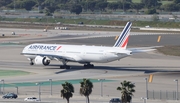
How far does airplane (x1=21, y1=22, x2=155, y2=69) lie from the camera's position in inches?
4035

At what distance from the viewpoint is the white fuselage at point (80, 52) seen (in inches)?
4026

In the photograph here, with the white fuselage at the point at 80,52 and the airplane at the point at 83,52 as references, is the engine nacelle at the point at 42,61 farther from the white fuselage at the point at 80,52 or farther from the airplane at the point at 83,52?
the white fuselage at the point at 80,52

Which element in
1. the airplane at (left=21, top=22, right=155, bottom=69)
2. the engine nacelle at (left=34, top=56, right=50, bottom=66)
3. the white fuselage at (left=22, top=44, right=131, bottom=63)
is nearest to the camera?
the white fuselage at (left=22, top=44, right=131, bottom=63)

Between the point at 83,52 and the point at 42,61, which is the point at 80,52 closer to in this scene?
the point at 83,52

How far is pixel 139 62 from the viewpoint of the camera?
119938 mm

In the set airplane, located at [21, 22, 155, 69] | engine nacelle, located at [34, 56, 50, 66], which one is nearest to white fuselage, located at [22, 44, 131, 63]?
airplane, located at [21, 22, 155, 69]

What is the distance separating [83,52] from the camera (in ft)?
351

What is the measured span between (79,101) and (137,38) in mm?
100744

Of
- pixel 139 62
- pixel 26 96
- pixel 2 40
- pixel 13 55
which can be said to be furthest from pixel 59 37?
pixel 26 96

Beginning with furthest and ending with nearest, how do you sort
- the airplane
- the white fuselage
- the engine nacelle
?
1. the engine nacelle
2. the airplane
3. the white fuselage

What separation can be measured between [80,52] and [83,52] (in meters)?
0.70

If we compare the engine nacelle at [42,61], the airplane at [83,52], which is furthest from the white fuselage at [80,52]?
the engine nacelle at [42,61]

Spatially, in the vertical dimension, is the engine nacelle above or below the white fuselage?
below

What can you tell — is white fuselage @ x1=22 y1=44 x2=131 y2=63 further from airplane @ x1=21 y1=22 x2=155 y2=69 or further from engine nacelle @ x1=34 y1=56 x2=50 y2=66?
engine nacelle @ x1=34 y1=56 x2=50 y2=66
